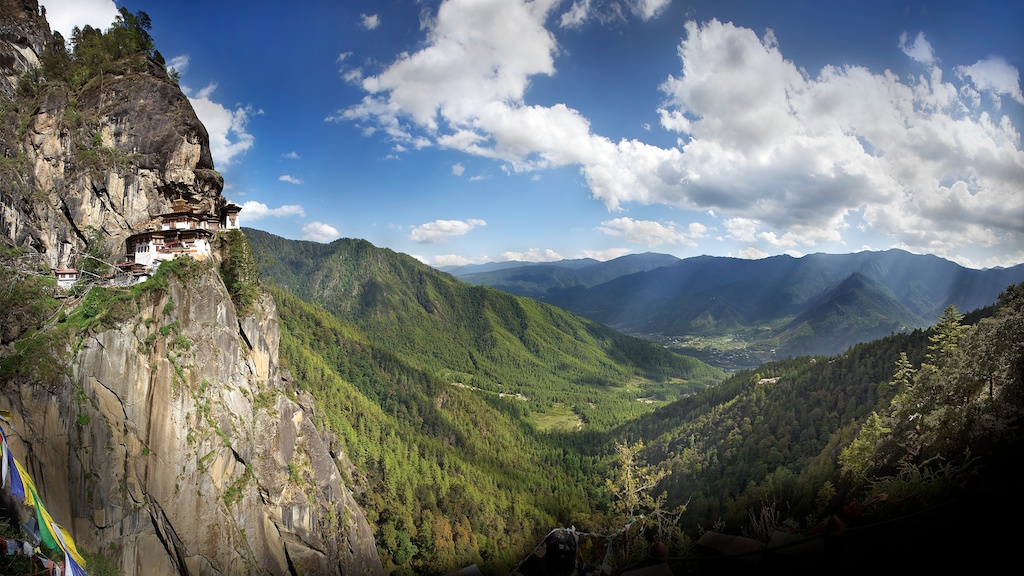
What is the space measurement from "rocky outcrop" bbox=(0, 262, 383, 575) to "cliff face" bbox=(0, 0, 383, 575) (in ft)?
0.33

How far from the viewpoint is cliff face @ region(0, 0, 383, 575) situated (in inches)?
1107

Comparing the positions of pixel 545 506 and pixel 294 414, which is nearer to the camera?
pixel 294 414

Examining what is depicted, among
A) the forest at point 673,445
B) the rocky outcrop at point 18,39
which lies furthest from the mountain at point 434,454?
the rocky outcrop at point 18,39

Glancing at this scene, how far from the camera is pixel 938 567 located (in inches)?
295

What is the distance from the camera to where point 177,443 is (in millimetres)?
32281

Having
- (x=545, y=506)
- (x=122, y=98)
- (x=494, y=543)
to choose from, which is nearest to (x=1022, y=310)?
(x=122, y=98)

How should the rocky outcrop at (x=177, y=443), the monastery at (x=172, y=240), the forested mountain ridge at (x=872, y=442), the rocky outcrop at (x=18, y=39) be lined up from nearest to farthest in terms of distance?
the forested mountain ridge at (x=872, y=442)
the rocky outcrop at (x=177, y=443)
the monastery at (x=172, y=240)
the rocky outcrop at (x=18, y=39)

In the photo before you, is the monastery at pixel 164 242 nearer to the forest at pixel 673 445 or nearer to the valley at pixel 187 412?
the valley at pixel 187 412

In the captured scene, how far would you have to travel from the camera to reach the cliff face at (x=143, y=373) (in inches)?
1107

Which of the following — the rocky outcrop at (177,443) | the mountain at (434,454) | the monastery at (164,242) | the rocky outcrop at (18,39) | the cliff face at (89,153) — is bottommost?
the mountain at (434,454)

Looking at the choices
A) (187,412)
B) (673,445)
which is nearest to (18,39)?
(187,412)

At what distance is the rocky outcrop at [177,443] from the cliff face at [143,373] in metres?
0.10

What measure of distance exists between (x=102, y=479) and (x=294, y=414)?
18.7 meters

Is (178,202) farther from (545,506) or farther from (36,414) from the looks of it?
(545,506)
